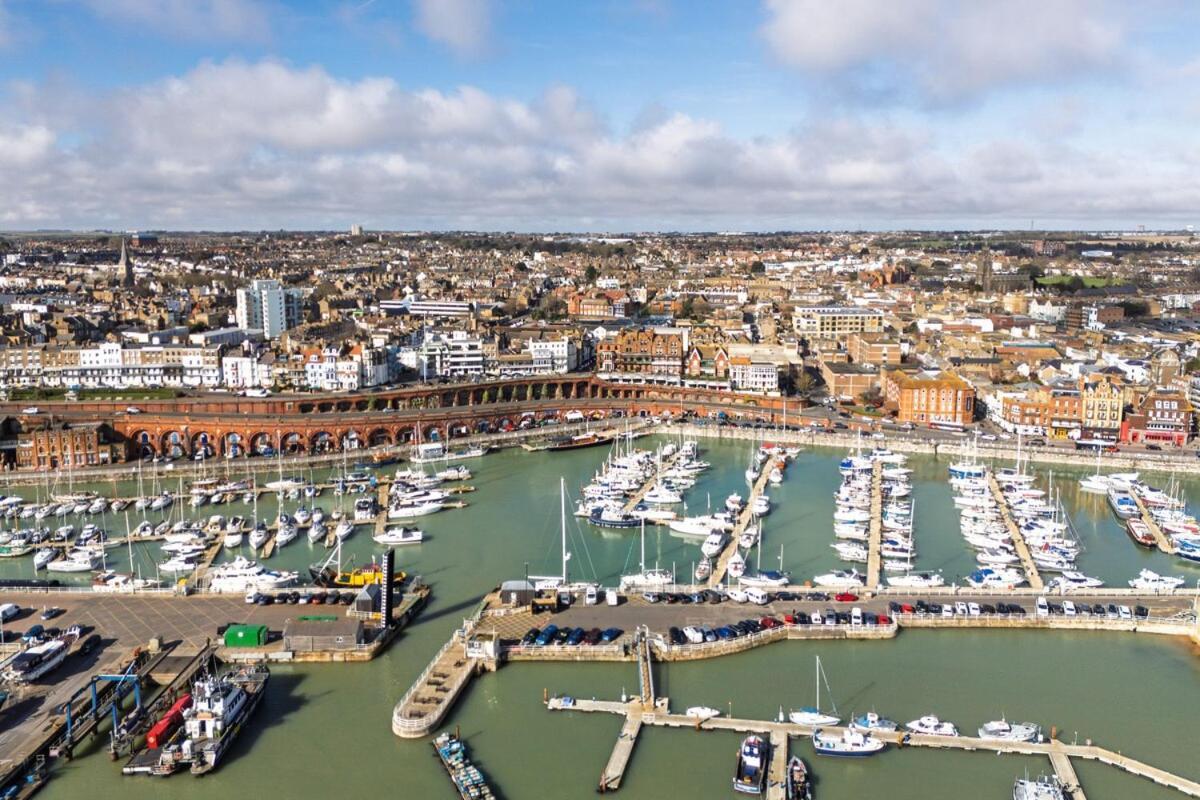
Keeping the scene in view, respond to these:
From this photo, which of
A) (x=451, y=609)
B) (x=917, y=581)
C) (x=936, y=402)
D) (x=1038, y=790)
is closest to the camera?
(x=1038, y=790)

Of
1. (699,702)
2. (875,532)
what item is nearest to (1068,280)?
(875,532)

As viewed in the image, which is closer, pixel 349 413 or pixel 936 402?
pixel 349 413

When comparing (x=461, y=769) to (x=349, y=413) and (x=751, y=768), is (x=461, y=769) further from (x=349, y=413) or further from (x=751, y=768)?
(x=349, y=413)

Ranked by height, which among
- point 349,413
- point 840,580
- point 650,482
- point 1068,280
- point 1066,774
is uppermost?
point 1068,280

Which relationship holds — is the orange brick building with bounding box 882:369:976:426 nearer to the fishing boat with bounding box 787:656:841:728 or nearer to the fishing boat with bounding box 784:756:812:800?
the fishing boat with bounding box 787:656:841:728

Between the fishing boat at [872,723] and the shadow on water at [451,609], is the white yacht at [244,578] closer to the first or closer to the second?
the shadow on water at [451,609]

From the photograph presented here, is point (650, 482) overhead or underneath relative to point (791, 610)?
overhead

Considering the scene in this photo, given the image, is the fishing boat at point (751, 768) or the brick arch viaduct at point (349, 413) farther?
the brick arch viaduct at point (349, 413)

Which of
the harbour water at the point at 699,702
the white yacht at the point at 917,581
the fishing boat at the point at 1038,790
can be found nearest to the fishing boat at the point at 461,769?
the harbour water at the point at 699,702
